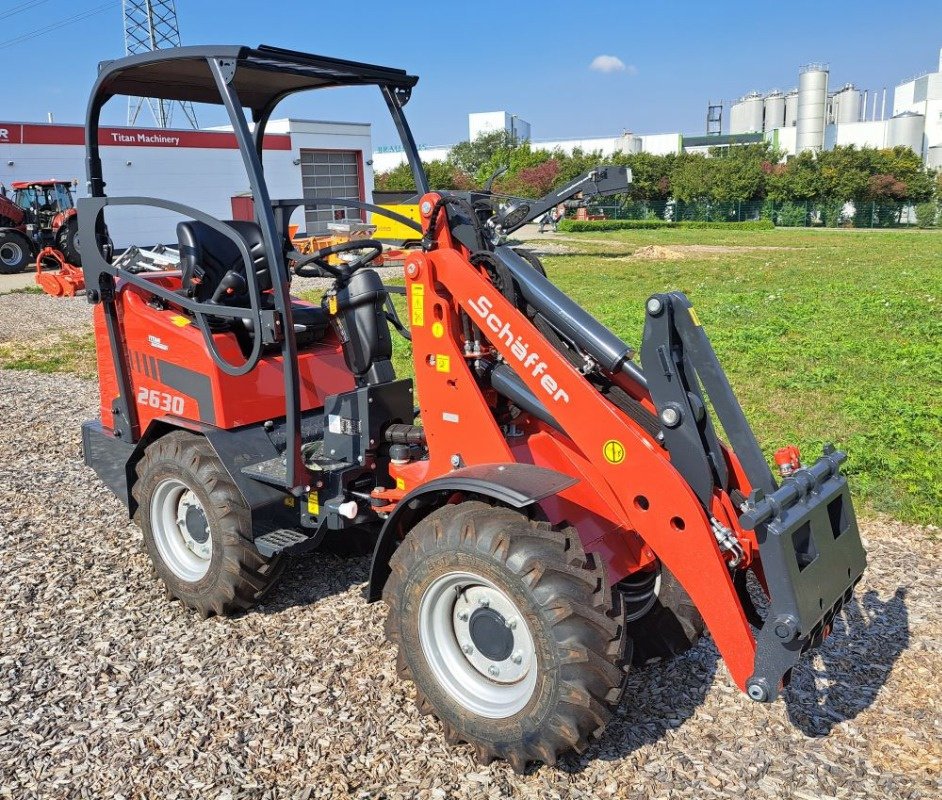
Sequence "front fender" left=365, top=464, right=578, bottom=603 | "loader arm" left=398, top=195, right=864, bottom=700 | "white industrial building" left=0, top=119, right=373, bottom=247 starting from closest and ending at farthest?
"loader arm" left=398, top=195, right=864, bottom=700 < "front fender" left=365, top=464, right=578, bottom=603 < "white industrial building" left=0, top=119, right=373, bottom=247

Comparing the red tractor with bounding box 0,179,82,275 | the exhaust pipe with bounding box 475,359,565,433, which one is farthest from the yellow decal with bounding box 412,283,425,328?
the red tractor with bounding box 0,179,82,275

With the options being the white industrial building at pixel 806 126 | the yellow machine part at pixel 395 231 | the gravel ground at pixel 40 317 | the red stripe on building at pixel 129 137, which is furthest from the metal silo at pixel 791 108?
the yellow machine part at pixel 395 231

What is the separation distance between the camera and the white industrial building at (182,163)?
107ft

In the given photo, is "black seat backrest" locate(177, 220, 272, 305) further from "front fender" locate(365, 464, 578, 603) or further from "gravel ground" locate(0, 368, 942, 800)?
"gravel ground" locate(0, 368, 942, 800)

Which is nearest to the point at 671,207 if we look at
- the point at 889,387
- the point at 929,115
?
the point at 929,115

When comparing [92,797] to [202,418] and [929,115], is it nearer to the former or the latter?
[202,418]

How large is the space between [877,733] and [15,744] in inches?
145

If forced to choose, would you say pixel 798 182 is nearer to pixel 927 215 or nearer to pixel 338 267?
pixel 927 215

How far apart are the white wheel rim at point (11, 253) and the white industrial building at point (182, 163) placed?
528 cm

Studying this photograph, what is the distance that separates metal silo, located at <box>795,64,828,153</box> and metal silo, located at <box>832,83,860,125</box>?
7.22 m

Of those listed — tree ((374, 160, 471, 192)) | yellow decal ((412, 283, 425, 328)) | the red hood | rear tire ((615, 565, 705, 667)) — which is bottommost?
rear tire ((615, 565, 705, 667))

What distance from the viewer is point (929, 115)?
259 ft

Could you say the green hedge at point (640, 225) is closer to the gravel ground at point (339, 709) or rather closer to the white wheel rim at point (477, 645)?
the gravel ground at point (339, 709)

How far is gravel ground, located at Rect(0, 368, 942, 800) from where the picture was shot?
10.4ft
